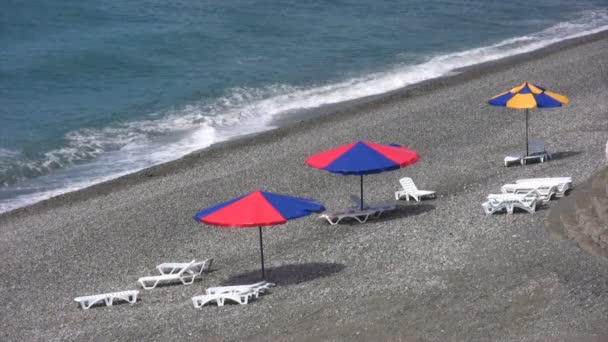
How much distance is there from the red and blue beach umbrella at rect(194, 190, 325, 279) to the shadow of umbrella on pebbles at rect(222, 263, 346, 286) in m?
0.93

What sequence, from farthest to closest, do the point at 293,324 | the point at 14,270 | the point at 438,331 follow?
1. the point at 14,270
2. the point at 293,324
3. the point at 438,331

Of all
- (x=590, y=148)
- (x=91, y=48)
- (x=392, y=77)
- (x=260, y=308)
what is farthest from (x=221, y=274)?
(x=91, y=48)

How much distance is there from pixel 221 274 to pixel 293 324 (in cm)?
281

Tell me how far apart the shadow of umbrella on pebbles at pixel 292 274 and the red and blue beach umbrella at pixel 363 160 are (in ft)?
6.25

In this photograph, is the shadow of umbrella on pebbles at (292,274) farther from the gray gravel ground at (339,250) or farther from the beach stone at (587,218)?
the beach stone at (587,218)

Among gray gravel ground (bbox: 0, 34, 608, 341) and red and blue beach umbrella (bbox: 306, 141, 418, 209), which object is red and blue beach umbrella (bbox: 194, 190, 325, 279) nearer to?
gray gravel ground (bbox: 0, 34, 608, 341)

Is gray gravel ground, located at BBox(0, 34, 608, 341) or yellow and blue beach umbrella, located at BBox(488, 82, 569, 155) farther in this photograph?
yellow and blue beach umbrella, located at BBox(488, 82, 569, 155)

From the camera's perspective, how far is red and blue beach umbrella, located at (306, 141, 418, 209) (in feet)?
51.8

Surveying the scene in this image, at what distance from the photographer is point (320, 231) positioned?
16359 millimetres

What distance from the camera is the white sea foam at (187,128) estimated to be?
74.9 ft

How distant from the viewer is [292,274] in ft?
47.2

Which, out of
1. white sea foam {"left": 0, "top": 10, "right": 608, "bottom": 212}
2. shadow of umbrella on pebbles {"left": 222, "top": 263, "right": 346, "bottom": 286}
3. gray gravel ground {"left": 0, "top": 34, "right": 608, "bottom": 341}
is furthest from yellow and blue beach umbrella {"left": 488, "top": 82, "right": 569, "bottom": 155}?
white sea foam {"left": 0, "top": 10, "right": 608, "bottom": 212}

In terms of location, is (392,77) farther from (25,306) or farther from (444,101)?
(25,306)

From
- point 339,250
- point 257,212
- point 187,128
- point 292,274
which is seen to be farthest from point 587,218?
point 187,128
